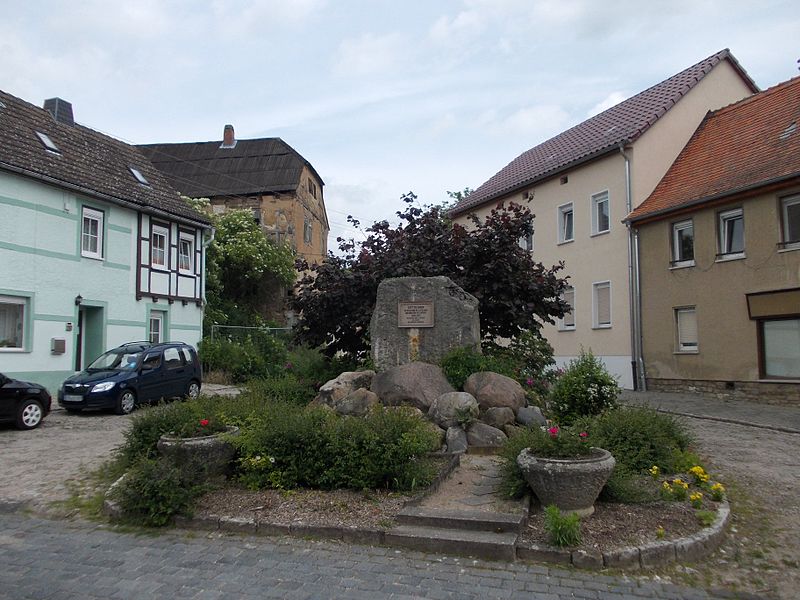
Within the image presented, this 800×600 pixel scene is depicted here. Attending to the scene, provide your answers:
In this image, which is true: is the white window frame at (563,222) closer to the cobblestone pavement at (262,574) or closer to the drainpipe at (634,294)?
the drainpipe at (634,294)

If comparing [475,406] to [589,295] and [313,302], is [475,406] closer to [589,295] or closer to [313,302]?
[313,302]

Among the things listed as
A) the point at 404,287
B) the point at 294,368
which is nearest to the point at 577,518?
the point at 404,287

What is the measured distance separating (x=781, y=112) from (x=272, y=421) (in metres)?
18.0

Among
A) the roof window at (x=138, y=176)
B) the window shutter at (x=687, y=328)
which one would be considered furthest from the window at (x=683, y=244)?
the roof window at (x=138, y=176)

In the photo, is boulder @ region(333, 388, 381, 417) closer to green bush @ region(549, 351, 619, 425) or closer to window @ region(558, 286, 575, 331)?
green bush @ region(549, 351, 619, 425)

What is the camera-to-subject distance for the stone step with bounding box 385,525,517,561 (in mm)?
5281

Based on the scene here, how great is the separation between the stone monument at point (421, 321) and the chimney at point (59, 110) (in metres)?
16.4

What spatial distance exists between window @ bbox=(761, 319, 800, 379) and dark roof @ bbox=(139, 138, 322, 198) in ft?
76.6

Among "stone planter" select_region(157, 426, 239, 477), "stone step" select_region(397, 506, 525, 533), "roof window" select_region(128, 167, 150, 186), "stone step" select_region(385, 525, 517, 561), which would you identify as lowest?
"stone step" select_region(385, 525, 517, 561)

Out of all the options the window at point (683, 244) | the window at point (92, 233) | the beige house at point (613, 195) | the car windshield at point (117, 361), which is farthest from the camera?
the beige house at point (613, 195)

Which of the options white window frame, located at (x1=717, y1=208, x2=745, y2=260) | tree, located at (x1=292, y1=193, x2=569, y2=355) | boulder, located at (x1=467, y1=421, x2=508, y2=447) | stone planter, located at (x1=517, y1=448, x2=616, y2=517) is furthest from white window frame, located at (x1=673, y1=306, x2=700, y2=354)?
stone planter, located at (x1=517, y1=448, x2=616, y2=517)

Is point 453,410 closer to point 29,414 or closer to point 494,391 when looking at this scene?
point 494,391

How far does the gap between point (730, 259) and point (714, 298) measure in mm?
1097

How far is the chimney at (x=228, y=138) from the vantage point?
3853cm
